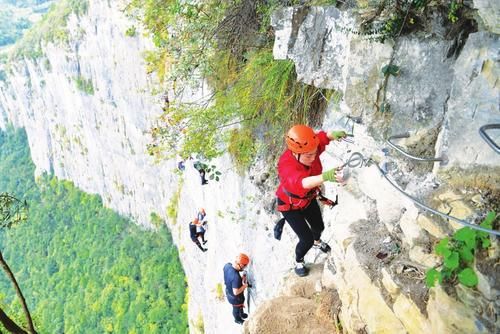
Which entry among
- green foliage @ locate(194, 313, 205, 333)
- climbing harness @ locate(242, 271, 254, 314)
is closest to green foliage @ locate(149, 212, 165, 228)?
green foliage @ locate(194, 313, 205, 333)

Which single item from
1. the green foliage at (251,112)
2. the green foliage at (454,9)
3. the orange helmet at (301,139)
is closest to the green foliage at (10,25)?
the green foliage at (251,112)

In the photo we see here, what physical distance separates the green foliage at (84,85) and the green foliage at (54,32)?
3911mm

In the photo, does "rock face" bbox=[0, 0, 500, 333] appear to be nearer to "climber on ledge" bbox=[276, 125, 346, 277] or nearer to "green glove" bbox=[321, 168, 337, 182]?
"climber on ledge" bbox=[276, 125, 346, 277]

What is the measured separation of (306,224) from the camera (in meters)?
4.58

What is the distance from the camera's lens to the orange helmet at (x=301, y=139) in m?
3.70

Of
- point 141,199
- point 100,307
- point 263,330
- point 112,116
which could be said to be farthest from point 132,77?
point 263,330

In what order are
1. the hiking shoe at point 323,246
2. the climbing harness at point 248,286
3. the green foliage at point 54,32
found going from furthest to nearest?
the green foliage at point 54,32, the climbing harness at point 248,286, the hiking shoe at point 323,246

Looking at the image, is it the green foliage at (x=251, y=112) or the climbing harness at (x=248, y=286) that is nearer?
the green foliage at (x=251, y=112)

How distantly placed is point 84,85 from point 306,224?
3664 centimetres

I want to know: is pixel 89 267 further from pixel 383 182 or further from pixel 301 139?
pixel 383 182

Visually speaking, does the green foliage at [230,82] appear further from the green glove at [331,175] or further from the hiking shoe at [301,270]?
the green glove at [331,175]

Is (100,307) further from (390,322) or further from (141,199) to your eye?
(390,322)

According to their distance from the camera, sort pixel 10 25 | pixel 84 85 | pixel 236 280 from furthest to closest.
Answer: pixel 10 25, pixel 84 85, pixel 236 280

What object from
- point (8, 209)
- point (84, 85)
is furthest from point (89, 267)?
point (8, 209)
